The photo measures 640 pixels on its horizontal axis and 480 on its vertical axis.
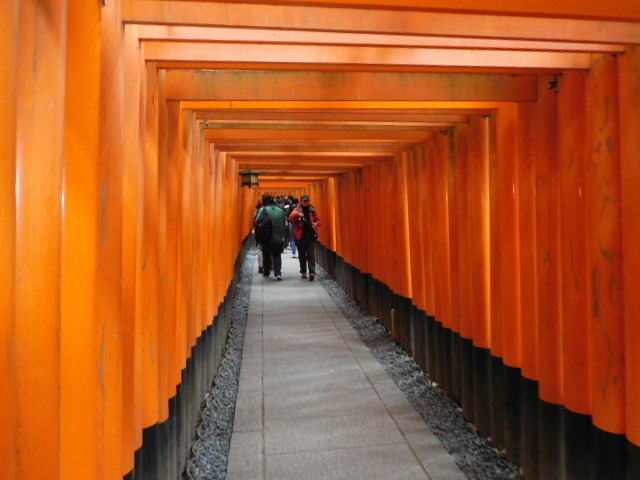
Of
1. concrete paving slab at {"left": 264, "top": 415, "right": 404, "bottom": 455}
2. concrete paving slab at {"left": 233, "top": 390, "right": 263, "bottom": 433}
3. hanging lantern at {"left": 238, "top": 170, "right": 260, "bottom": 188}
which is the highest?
hanging lantern at {"left": 238, "top": 170, "right": 260, "bottom": 188}

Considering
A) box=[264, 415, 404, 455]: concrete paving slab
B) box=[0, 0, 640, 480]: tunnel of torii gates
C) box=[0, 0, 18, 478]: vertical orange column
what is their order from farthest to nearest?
box=[264, 415, 404, 455]: concrete paving slab < box=[0, 0, 640, 480]: tunnel of torii gates < box=[0, 0, 18, 478]: vertical orange column

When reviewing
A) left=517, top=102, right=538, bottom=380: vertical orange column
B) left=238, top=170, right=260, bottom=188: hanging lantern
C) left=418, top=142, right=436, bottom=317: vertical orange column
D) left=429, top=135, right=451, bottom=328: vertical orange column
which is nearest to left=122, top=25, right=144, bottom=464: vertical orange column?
left=517, top=102, right=538, bottom=380: vertical orange column

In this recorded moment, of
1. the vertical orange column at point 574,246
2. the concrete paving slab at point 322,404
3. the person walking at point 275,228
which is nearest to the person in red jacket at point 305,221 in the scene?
the person walking at point 275,228

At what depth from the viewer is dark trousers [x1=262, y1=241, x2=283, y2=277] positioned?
12.1 metres

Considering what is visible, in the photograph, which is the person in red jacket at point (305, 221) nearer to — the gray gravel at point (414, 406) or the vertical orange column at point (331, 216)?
the vertical orange column at point (331, 216)

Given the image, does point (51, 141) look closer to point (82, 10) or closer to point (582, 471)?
point (82, 10)

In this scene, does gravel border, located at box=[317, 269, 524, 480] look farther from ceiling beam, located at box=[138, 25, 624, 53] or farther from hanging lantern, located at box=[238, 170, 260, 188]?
hanging lantern, located at box=[238, 170, 260, 188]

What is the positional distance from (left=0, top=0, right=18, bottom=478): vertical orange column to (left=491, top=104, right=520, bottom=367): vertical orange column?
116 inches

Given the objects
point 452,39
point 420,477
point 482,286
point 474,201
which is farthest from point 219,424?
point 452,39

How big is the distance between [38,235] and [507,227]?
116 inches

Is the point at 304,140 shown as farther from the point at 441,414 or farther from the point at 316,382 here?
the point at 441,414

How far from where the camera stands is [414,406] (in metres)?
4.70

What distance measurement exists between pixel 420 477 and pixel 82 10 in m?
3.35

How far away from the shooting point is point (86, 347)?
156 cm
